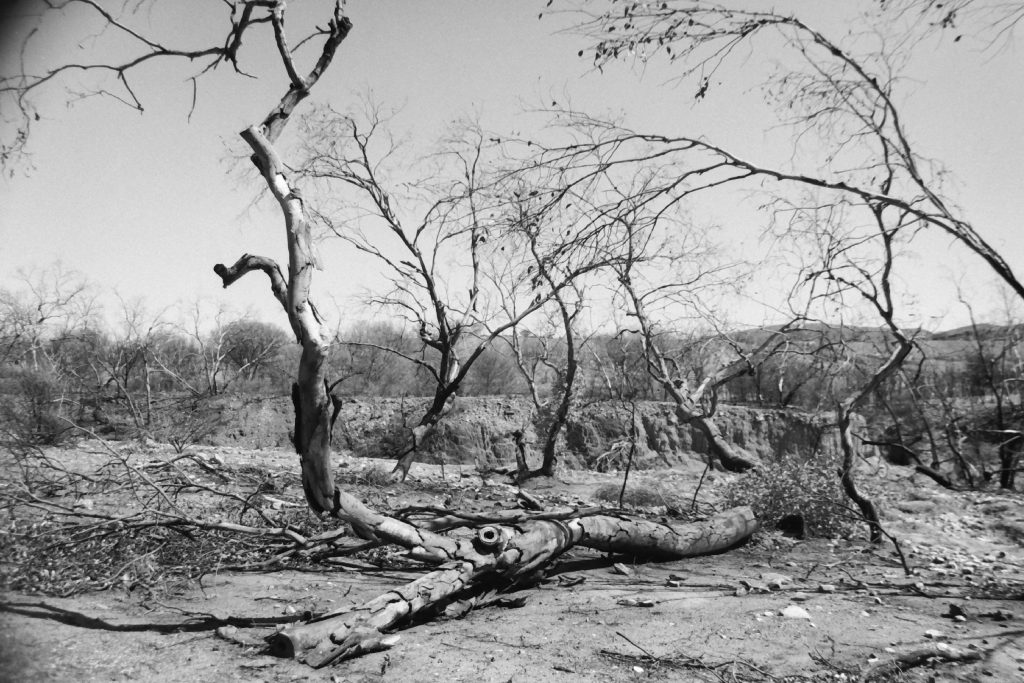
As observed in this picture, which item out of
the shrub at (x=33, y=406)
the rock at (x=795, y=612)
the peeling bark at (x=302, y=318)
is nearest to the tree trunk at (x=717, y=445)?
the rock at (x=795, y=612)

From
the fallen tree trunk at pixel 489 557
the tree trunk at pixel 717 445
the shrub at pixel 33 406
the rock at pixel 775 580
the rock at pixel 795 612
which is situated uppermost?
the shrub at pixel 33 406

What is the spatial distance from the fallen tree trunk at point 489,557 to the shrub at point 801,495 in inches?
26.4

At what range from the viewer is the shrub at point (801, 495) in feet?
24.1

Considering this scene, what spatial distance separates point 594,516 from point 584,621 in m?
1.32

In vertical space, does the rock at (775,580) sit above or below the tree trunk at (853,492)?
below

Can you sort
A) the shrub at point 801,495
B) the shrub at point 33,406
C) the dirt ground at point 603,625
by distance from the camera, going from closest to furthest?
the dirt ground at point 603,625 → the shrub at point 801,495 → the shrub at point 33,406

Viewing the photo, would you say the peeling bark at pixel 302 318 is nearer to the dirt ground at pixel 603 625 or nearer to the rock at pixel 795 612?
the dirt ground at pixel 603 625

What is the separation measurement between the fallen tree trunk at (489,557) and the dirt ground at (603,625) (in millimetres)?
113

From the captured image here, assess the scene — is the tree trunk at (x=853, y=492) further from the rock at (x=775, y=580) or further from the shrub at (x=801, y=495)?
the rock at (x=775, y=580)

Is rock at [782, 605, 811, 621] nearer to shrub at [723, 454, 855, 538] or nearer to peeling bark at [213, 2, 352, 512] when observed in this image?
shrub at [723, 454, 855, 538]

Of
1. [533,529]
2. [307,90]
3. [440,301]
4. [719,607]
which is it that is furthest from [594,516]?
[440,301]

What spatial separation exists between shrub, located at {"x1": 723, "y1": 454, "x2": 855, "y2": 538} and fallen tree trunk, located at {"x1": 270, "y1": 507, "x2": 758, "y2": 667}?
26.4 inches

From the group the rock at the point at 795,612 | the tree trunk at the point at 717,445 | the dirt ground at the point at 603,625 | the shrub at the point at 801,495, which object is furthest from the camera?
the tree trunk at the point at 717,445

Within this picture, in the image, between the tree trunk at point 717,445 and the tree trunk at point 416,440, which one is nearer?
the tree trunk at point 717,445
